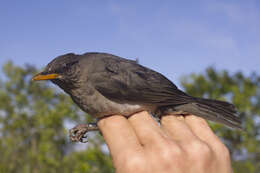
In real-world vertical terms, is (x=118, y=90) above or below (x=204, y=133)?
above

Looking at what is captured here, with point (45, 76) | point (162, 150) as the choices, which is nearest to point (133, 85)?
point (45, 76)

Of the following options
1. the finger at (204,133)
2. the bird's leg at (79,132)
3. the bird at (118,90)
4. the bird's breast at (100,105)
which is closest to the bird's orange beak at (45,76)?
the bird at (118,90)

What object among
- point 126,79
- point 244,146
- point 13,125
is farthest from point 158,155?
point 13,125

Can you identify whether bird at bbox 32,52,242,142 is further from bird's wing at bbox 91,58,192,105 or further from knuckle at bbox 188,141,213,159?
knuckle at bbox 188,141,213,159

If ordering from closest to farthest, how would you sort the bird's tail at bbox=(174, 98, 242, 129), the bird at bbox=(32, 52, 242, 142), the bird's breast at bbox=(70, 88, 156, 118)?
the bird's breast at bbox=(70, 88, 156, 118) < the bird at bbox=(32, 52, 242, 142) < the bird's tail at bbox=(174, 98, 242, 129)

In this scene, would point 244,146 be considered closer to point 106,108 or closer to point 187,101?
point 187,101

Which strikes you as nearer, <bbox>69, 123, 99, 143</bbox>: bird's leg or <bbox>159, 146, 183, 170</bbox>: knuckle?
<bbox>159, 146, 183, 170</bbox>: knuckle

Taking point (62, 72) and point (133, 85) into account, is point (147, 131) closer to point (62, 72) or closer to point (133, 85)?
point (133, 85)

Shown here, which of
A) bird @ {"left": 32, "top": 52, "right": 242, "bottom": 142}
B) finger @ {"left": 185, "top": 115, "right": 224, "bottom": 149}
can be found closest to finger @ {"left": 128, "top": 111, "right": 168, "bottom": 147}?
finger @ {"left": 185, "top": 115, "right": 224, "bottom": 149}
